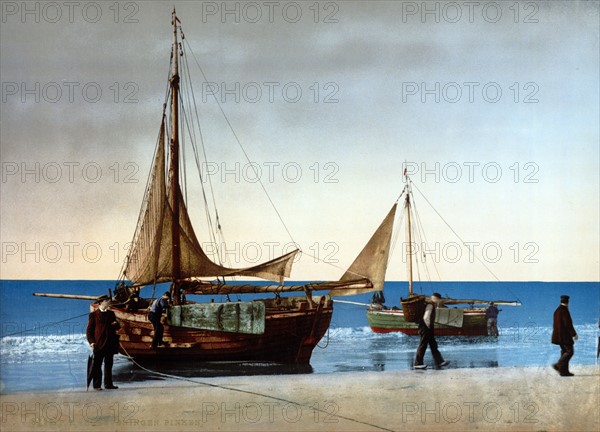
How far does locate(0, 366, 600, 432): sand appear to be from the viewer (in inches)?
311

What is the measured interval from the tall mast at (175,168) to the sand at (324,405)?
186 cm

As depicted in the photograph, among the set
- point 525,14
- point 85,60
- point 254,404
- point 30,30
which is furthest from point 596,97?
point 30,30

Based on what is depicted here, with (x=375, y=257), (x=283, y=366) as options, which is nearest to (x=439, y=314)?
(x=375, y=257)

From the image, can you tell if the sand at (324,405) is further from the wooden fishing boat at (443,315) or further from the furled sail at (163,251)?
the furled sail at (163,251)

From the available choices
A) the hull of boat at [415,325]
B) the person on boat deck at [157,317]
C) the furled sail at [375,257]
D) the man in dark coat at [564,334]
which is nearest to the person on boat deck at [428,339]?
the hull of boat at [415,325]

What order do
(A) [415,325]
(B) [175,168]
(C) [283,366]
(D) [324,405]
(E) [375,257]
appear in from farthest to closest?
(A) [415,325], (B) [175,168], (C) [283,366], (E) [375,257], (D) [324,405]

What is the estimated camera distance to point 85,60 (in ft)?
29.5

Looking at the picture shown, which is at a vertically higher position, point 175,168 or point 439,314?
point 175,168

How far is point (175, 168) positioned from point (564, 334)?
216 inches

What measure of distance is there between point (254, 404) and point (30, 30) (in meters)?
5.34

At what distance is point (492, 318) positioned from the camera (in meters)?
11.1

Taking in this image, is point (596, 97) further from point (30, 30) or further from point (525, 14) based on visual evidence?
point (30, 30)

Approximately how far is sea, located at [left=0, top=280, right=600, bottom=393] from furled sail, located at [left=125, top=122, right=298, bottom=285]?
485 mm

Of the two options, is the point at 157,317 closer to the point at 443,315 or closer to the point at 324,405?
the point at 324,405
